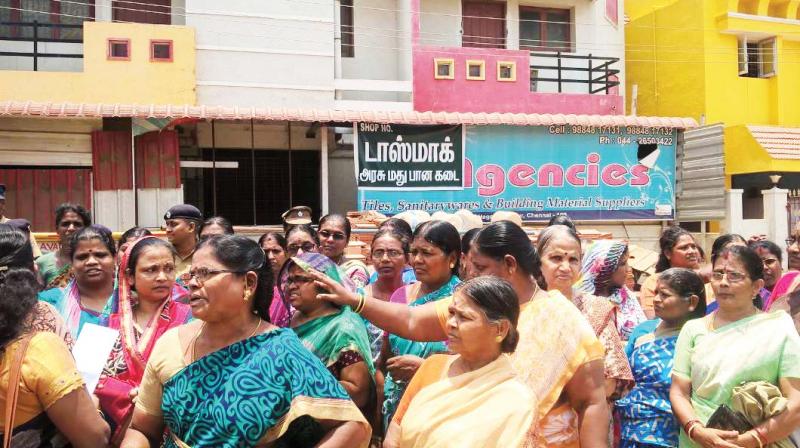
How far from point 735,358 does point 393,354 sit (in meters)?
1.44

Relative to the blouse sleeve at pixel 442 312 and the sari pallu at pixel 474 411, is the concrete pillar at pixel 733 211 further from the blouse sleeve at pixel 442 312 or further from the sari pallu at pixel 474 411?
the sari pallu at pixel 474 411

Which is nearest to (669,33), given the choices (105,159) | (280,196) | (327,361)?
(280,196)

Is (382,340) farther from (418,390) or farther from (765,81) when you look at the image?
(765,81)

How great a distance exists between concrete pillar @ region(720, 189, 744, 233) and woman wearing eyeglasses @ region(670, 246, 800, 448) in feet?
33.2

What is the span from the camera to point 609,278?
4102 millimetres

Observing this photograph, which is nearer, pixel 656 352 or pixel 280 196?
pixel 656 352

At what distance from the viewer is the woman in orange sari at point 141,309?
2789 millimetres

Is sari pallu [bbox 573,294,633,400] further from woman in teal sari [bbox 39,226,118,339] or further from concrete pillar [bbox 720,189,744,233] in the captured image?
concrete pillar [bbox 720,189,744,233]

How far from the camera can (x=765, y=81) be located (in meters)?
15.8

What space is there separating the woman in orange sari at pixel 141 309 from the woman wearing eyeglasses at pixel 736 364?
2.18 m

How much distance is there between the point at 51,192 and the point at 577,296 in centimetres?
847

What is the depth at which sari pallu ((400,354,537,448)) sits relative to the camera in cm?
205

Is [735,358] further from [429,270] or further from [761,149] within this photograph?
[761,149]

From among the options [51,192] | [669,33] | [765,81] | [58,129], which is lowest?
[51,192]
